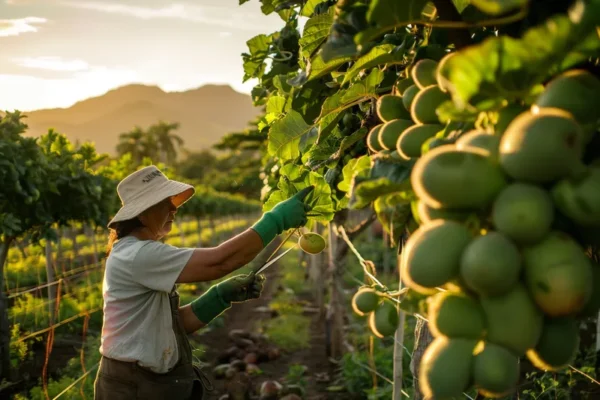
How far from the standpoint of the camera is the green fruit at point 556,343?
0.70 meters

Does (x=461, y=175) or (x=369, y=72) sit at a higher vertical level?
(x=369, y=72)

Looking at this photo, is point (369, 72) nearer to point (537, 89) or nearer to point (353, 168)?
point (353, 168)

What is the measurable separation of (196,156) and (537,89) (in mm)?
81302

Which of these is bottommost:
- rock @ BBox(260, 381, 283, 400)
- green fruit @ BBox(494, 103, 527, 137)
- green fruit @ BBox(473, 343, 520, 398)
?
rock @ BBox(260, 381, 283, 400)

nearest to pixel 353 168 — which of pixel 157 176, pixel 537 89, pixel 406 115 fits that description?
pixel 406 115

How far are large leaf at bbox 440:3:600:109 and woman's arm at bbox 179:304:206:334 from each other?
91.0 inches

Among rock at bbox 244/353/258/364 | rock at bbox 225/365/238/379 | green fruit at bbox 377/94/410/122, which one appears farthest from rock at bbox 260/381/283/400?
green fruit at bbox 377/94/410/122

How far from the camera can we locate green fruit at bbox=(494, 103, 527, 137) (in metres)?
0.69

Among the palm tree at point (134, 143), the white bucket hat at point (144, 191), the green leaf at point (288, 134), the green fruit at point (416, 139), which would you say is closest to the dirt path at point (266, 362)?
the white bucket hat at point (144, 191)

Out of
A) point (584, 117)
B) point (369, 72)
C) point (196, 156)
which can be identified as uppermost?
point (369, 72)

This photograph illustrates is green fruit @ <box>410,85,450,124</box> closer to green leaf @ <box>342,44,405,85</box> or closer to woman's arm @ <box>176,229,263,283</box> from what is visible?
green leaf @ <box>342,44,405,85</box>

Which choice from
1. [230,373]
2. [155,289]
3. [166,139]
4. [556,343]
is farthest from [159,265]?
[166,139]

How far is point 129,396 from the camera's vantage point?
2.37 metres

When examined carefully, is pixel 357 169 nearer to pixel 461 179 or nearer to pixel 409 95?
pixel 409 95
